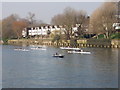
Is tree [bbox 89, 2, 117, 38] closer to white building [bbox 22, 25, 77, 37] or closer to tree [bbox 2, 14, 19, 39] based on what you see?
white building [bbox 22, 25, 77, 37]

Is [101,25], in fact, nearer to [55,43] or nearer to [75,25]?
[75,25]

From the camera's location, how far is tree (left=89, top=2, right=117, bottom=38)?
49562 millimetres

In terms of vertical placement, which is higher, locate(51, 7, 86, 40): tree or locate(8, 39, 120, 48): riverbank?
locate(51, 7, 86, 40): tree

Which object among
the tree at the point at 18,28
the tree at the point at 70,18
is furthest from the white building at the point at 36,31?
the tree at the point at 70,18

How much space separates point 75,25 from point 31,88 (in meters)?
43.1

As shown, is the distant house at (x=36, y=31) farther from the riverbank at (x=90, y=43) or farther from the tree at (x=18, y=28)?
the riverbank at (x=90, y=43)

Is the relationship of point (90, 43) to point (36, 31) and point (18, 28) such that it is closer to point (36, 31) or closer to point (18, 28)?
point (18, 28)

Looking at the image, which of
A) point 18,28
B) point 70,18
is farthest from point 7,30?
point 70,18

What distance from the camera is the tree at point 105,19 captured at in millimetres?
49562

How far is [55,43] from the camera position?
64.2 metres

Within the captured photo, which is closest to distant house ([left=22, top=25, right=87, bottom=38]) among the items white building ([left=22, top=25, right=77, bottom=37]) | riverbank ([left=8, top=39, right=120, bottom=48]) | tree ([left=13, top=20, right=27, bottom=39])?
white building ([left=22, top=25, right=77, bottom=37])

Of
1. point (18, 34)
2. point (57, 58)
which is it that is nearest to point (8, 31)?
point (18, 34)

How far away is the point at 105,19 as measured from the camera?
49.9 metres

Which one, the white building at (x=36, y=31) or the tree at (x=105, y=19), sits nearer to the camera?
the tree at (x=105, y=19)
